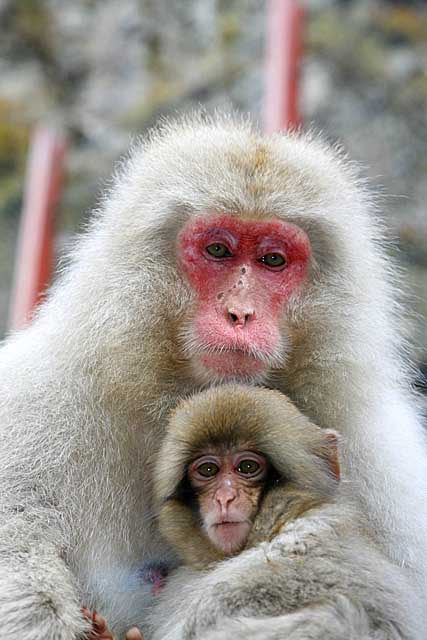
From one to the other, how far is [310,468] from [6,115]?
28.7 ft

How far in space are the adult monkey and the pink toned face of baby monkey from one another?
0.27 m

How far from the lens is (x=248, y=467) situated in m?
3.32

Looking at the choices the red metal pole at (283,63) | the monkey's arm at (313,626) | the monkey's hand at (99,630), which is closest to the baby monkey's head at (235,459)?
the monkey's hand at (99,630)

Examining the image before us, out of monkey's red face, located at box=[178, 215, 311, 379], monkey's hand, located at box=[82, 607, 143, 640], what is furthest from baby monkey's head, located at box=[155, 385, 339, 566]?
monkey's hand, located at box=[82, 607, 143, 640]

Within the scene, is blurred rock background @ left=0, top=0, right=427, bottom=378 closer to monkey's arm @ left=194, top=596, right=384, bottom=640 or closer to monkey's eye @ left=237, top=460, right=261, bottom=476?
monkey's eye @ left=237, top=460, right=261, bottom=476

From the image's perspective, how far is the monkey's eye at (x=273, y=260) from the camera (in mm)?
3588

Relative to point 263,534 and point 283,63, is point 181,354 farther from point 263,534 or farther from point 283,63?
point 283,63

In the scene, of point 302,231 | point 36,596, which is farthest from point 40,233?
point 36,596

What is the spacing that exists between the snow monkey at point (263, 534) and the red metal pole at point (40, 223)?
378 cm

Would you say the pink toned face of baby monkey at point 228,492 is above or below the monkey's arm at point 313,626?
above

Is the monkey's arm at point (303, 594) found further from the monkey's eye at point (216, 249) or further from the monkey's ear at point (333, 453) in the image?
the monkey's eye at point (216, 249)

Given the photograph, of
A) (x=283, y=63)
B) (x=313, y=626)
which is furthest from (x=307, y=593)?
(x=283, y=63)

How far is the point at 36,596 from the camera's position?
10.4ft

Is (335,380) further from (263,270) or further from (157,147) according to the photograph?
(157,147)
